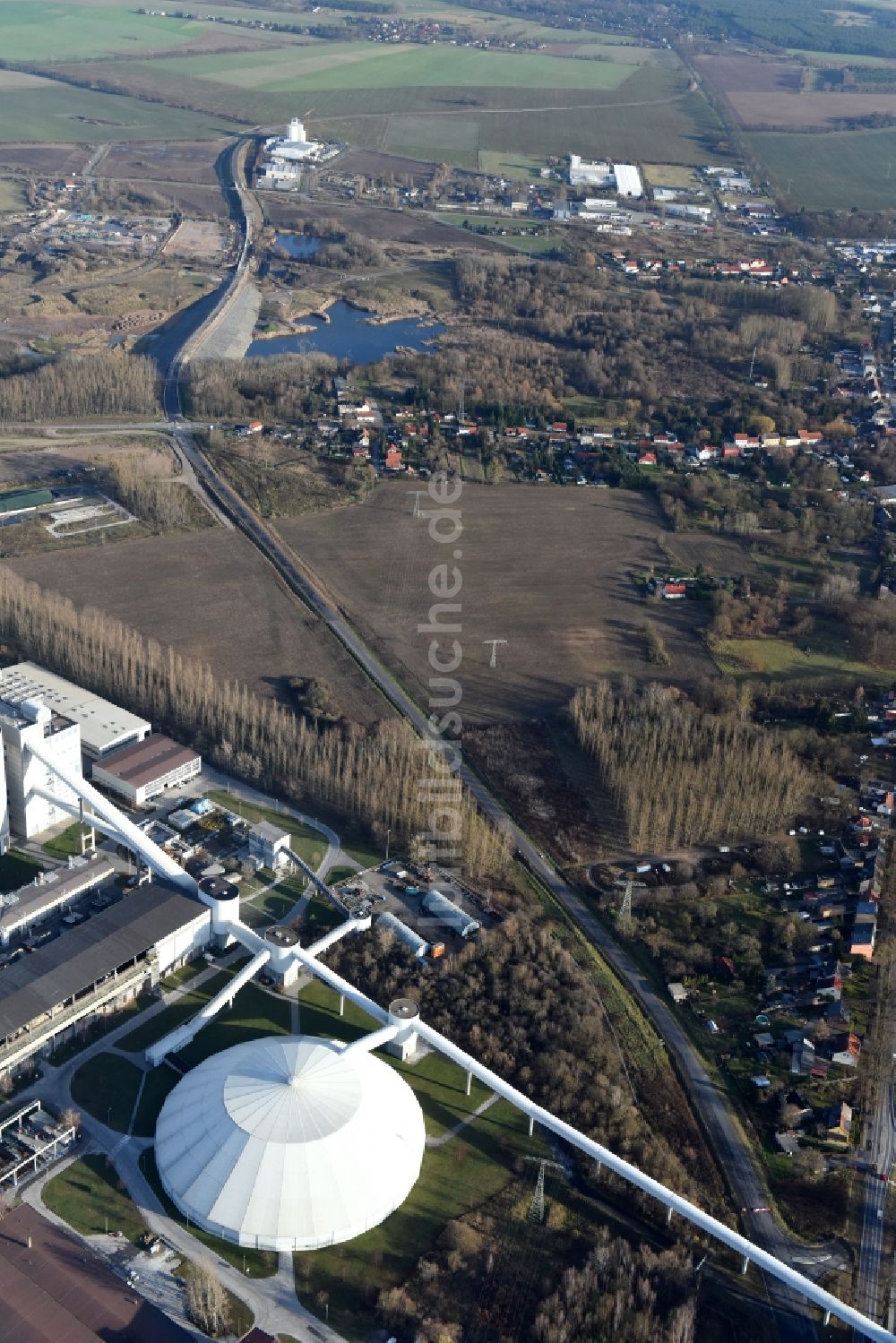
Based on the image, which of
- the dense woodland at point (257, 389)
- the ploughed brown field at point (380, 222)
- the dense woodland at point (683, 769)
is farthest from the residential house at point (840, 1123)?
the ploughed brown field at point (380, 222)

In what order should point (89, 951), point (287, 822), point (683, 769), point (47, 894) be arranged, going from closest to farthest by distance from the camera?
point (89, 951) → point (47, 894) → point (287, 822) → point (683, 769)

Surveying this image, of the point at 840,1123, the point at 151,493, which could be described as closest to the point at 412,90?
the point at 151,493

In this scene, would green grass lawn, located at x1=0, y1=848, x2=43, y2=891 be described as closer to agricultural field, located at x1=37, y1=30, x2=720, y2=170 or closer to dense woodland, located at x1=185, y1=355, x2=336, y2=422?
dense woodland, located at x1=185, y1=355, x2=336, y2=422

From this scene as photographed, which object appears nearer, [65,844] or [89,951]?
[89,951]

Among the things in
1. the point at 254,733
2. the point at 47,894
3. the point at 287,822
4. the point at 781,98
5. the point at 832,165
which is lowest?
the point at 287,822

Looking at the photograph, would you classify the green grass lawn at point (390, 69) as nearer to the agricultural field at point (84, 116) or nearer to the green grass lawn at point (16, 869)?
the agricultural field at point (84, 116)

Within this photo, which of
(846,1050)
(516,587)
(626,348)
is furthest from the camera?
(626,348)

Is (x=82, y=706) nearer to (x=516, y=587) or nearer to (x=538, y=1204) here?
(x=516, y=587)

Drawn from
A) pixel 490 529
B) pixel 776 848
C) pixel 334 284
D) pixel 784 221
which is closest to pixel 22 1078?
pixel 776 848
